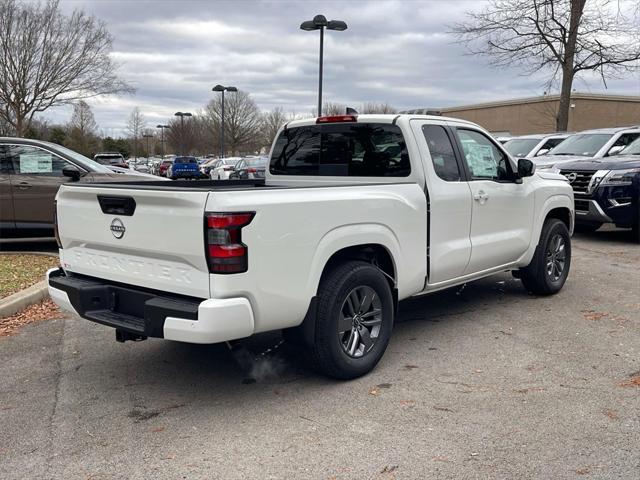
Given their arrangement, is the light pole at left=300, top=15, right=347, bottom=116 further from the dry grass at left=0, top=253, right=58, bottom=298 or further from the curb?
the curb

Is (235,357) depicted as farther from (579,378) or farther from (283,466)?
(579,378)

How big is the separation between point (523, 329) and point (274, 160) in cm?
285

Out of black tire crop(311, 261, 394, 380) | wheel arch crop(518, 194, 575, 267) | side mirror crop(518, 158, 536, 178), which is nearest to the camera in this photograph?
black tire crop(311, 261, 394, 380)

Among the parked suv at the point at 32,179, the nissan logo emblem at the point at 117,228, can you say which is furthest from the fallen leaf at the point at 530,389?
the parked suv at the point at 32,179

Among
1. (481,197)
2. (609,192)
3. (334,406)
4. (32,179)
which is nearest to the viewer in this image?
(334,406)

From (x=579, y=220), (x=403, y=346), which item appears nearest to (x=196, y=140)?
(x=579, y=220)

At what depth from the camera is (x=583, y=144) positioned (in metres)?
13.0

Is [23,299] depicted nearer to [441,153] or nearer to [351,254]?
[351,254]

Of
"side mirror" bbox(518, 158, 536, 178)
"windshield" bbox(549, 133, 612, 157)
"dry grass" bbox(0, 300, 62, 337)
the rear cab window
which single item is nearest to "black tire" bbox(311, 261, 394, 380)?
the rear cab window

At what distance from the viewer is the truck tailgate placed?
3.55 meters

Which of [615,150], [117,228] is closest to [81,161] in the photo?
[117,228]

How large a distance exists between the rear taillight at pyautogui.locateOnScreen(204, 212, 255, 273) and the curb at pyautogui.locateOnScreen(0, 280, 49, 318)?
3404mm

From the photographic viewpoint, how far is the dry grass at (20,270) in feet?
21.9

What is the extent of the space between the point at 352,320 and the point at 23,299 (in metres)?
3.69
